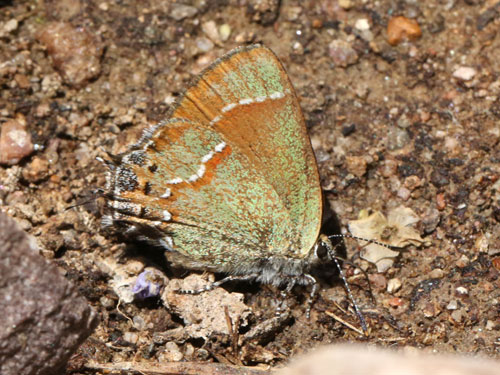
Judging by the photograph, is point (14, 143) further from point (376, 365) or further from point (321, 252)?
point (376, 365)

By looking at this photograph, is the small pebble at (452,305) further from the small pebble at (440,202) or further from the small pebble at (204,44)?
the small pebble at (204,44)

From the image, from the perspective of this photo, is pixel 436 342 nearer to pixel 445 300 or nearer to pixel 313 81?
pixel 445 300

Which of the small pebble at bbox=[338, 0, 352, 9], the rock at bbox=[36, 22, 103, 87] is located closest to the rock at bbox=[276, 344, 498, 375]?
the rock at bbox=[36, 22, 103, 87]

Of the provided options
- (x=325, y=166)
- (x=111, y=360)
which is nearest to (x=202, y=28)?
(x=325, y=166)

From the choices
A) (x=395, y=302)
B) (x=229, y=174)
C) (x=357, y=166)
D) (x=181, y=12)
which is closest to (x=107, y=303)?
(x=229, y=174)

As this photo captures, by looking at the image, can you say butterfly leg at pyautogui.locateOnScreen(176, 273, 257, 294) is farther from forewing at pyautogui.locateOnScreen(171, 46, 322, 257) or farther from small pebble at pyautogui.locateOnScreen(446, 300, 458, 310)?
small pebble at pyautogui.locateOnScreen(446, 300, 458, 310)

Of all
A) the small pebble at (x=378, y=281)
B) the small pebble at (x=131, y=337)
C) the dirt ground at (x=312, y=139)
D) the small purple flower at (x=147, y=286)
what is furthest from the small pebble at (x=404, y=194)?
the small pebble at (x=131, y=337)
